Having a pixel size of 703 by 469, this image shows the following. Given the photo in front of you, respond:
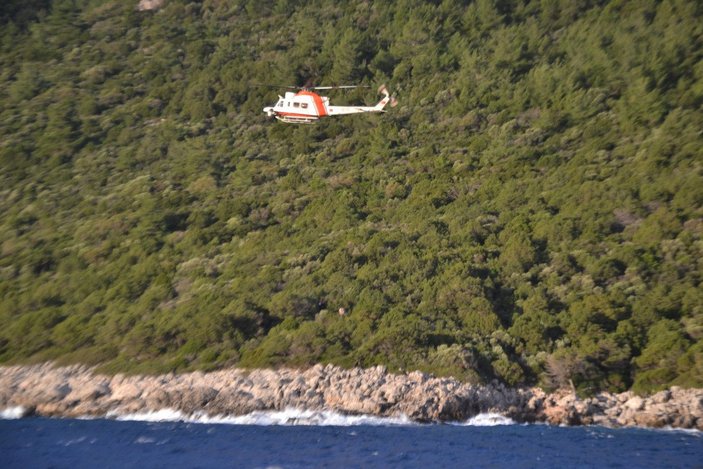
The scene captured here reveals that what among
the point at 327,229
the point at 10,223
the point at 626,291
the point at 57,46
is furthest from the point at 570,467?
the point at 57,46

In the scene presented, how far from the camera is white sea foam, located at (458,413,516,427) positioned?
104 feet

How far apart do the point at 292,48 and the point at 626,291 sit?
40533 millimetres

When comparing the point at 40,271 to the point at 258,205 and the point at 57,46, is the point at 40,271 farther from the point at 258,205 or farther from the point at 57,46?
the point at 57,46

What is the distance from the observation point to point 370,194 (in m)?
51.0

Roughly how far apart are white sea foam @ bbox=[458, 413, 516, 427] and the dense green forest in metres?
2.17

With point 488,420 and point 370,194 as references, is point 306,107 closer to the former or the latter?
point 370,194

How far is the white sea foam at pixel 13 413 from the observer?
37.3 metres

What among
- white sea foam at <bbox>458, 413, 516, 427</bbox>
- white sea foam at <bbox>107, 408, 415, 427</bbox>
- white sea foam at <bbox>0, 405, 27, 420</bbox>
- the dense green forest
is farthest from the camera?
white sea foam at <bbox>0, 405, 27, 420</bbox>

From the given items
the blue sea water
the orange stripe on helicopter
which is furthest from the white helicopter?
the blue sea water

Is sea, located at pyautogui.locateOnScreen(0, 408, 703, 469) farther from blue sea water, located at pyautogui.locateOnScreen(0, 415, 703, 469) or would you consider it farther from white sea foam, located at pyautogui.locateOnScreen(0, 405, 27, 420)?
white sea foam, located at pyautogui.locateOnScreen(0, 405, 27, 420)

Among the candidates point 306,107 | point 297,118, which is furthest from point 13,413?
point 306,107

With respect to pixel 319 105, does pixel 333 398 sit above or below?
below

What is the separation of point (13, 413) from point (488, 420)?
829 inches

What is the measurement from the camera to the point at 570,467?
24.4m
